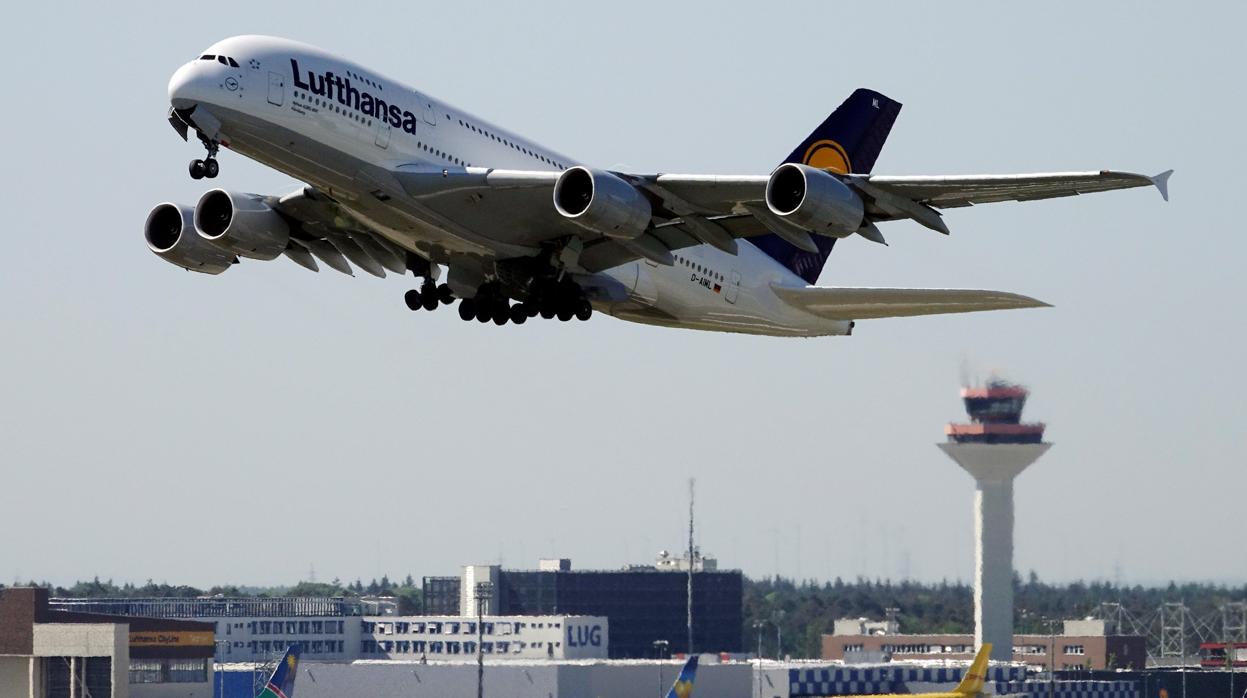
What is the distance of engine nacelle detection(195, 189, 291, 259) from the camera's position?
40.4 meters

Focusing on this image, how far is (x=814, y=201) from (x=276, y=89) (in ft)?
34.0

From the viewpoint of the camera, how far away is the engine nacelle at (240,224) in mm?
40406

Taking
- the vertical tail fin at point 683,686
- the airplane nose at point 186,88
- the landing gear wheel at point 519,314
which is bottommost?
the vertical tail fin at point 683,686

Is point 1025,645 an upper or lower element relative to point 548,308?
lower

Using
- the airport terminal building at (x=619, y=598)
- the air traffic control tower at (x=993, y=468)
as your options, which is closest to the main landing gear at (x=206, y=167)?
the airport terminal building at (x=619, y=598)

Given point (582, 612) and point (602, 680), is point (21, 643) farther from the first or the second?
point (582, 612)

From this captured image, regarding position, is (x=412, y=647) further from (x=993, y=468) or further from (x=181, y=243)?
(x=181, y=243)

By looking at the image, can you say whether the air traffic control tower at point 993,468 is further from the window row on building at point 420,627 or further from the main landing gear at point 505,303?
the main landing gear at point 505,303

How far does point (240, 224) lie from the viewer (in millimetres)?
40406

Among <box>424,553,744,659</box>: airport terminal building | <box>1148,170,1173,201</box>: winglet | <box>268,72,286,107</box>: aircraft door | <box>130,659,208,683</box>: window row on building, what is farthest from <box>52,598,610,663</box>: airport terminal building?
<box>1148,170,1173,201</box>: winglet

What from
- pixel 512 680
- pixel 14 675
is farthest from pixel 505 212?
pixel 512 680

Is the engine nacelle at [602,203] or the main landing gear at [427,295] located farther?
the main landing gear at [427,295]

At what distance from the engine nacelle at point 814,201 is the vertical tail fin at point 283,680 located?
25941mm

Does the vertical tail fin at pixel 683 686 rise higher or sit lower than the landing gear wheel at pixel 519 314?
lower
